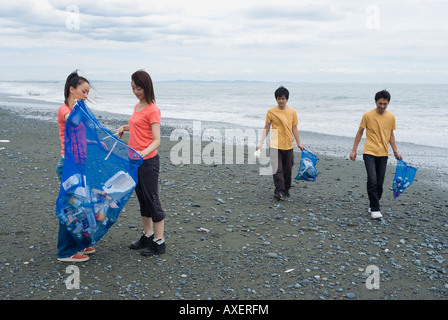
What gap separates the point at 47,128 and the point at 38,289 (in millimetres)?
12929

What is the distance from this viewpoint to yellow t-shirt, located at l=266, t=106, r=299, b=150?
7281 millimetres

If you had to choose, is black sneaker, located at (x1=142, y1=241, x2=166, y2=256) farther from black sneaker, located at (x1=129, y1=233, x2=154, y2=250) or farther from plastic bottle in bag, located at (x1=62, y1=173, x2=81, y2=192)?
plastic bottle in bag, located at (x1=62, y1=173, x2=81, y2=192)

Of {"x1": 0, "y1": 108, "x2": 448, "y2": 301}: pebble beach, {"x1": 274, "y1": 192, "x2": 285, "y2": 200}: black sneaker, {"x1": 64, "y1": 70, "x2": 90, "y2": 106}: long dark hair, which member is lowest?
{"x1": 0, "y1": 108, "x2": 448, "y2": 301}: pebble beach

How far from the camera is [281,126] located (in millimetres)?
7305

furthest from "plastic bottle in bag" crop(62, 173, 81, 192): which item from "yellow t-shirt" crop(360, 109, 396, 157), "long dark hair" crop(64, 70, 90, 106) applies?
"yellow t-shirt" crop(360, 109, 396, 157)

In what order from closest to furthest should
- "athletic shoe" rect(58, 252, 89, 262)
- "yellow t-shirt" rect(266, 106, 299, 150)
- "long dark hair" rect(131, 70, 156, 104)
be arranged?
"long dark hair" rect(131, 70, 156, 104) → "athletic shoe" rect(58, 252, 89, 262) → "yellow t-shirt" rect(266, 106, 299, 150)

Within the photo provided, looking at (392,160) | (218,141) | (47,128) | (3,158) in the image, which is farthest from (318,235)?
(47,128)

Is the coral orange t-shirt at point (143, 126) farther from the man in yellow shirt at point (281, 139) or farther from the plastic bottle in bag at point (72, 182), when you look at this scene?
the man in yellow shirt at point (281, 139)

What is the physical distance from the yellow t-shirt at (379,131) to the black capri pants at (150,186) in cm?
364

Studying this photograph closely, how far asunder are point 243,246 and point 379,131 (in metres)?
2.93

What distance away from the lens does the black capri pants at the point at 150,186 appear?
15.2 feet

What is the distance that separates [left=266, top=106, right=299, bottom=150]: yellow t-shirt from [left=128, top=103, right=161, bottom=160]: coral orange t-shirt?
3.21 m

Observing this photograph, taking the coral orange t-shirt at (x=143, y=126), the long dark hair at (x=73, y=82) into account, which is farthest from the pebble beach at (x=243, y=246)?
the long dark hair at (x=73, y=82)
